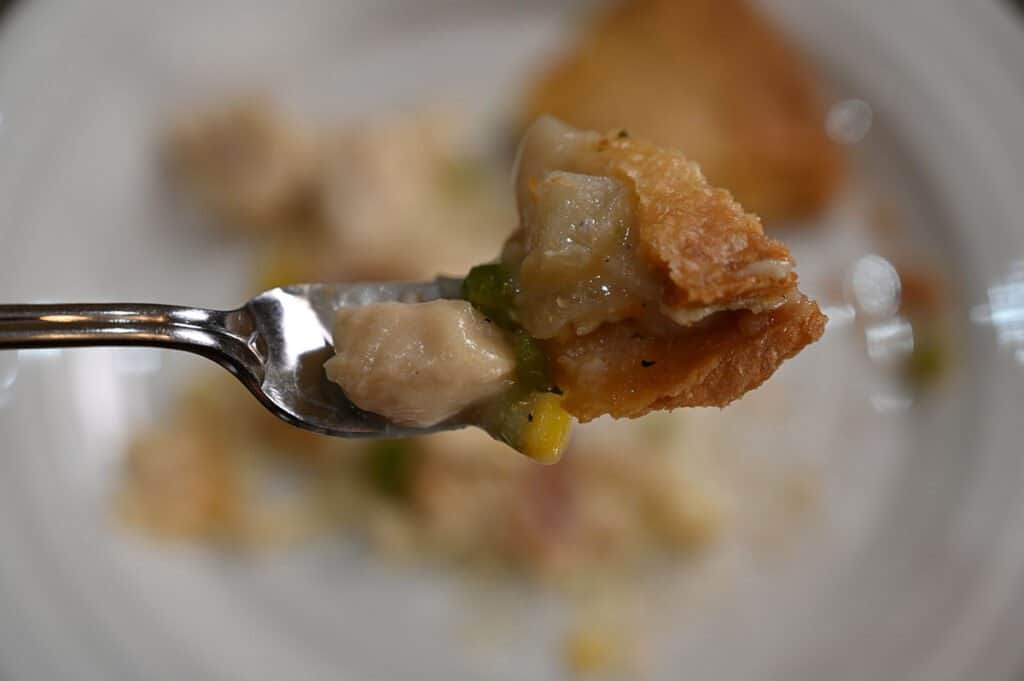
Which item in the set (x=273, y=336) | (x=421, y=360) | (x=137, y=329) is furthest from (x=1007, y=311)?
(x=137, y=329)

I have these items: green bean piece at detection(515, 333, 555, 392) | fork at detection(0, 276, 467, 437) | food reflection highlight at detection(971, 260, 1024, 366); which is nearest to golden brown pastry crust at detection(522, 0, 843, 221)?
food reflection highlight at detection(971, 260, 1024, 366)

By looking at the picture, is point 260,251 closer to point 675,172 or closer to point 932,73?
point 675,172

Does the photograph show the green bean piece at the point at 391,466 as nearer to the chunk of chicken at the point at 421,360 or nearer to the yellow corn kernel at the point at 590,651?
the yellow corn kernel at the point at 590,651

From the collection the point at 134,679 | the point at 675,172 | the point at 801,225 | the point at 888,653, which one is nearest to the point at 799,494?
the point at 888,653

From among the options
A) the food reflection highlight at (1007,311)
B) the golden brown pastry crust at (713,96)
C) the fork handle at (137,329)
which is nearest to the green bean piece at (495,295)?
the fork handle at (137,329)

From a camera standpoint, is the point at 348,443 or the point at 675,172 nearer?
the point at 675,172

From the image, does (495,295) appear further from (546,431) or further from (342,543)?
(342,543)
